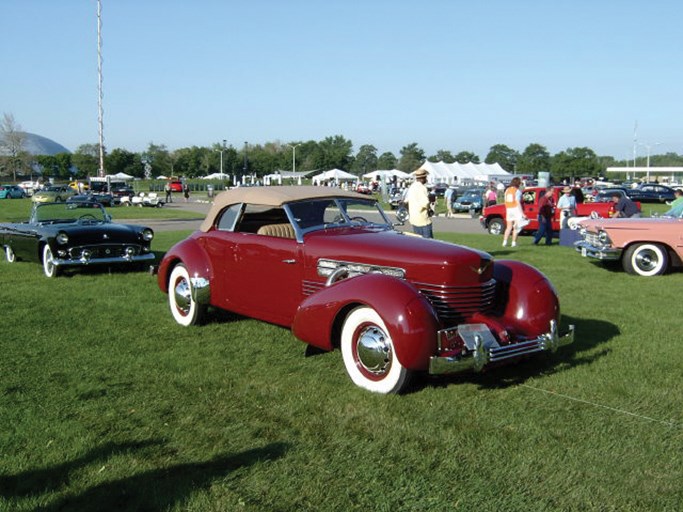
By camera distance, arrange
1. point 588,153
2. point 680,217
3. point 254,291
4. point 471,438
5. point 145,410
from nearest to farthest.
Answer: point 471,438 < point 145,410 < point 254,291 < point 680,217 < point 588,153

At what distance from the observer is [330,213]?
20.2ft

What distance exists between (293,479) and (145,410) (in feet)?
5.05

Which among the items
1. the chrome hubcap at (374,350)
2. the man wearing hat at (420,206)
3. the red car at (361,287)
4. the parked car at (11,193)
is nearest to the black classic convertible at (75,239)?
the red car at (361,287)

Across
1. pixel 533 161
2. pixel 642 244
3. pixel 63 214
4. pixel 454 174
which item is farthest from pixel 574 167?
pixel 63 214

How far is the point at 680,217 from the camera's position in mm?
11438

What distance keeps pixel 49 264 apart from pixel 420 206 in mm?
6318

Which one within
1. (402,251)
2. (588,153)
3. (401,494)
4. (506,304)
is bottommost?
(401,494)

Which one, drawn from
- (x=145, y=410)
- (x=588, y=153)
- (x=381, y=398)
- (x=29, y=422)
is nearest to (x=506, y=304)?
(x=381, y=398)

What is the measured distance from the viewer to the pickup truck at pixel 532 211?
1938cm

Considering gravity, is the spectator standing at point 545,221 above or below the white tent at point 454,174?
below

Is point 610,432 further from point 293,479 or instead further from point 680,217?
point 680,217

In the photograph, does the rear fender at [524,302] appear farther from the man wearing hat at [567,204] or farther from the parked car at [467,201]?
the parked car at [467,201]

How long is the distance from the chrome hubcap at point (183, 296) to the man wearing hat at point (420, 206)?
4439mm

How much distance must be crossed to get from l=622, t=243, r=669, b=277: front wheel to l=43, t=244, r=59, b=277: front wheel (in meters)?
9.89
